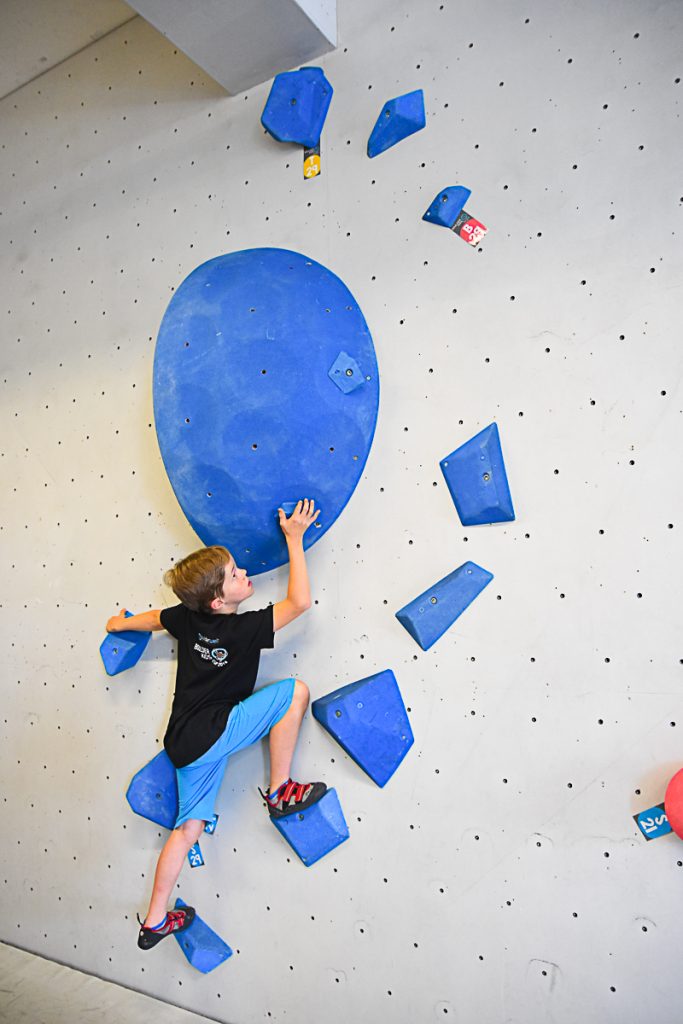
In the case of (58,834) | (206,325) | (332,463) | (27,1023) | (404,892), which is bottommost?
(404,892)

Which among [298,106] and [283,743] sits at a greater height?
[298,106]

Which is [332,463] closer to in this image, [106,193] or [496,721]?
[496,721]

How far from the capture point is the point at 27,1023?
6.88 ft

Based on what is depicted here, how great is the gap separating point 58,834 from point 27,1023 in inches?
19.9

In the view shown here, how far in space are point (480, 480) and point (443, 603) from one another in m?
0.29

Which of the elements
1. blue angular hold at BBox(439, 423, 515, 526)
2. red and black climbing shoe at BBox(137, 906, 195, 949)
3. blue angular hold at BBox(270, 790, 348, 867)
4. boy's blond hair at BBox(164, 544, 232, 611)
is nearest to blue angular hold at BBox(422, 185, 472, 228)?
blue angular hold at BBox(439, 423, 515, 526)

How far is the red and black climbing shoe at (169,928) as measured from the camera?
1937 millimetres

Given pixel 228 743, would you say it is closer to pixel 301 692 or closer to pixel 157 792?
pixel 301 692

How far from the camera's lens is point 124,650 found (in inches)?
89.4

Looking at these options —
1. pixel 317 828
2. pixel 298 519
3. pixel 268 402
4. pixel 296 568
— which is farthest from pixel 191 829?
pixel 268 402

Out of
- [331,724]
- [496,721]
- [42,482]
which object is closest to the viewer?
[496,721]

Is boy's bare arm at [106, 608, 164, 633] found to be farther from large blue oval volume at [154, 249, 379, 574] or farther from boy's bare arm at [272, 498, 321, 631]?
boy's bare arm at [272, 498, 321, 631]

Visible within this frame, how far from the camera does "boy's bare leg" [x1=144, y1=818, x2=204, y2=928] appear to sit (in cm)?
194

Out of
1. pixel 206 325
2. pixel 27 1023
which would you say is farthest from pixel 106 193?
pixel 27 1023
